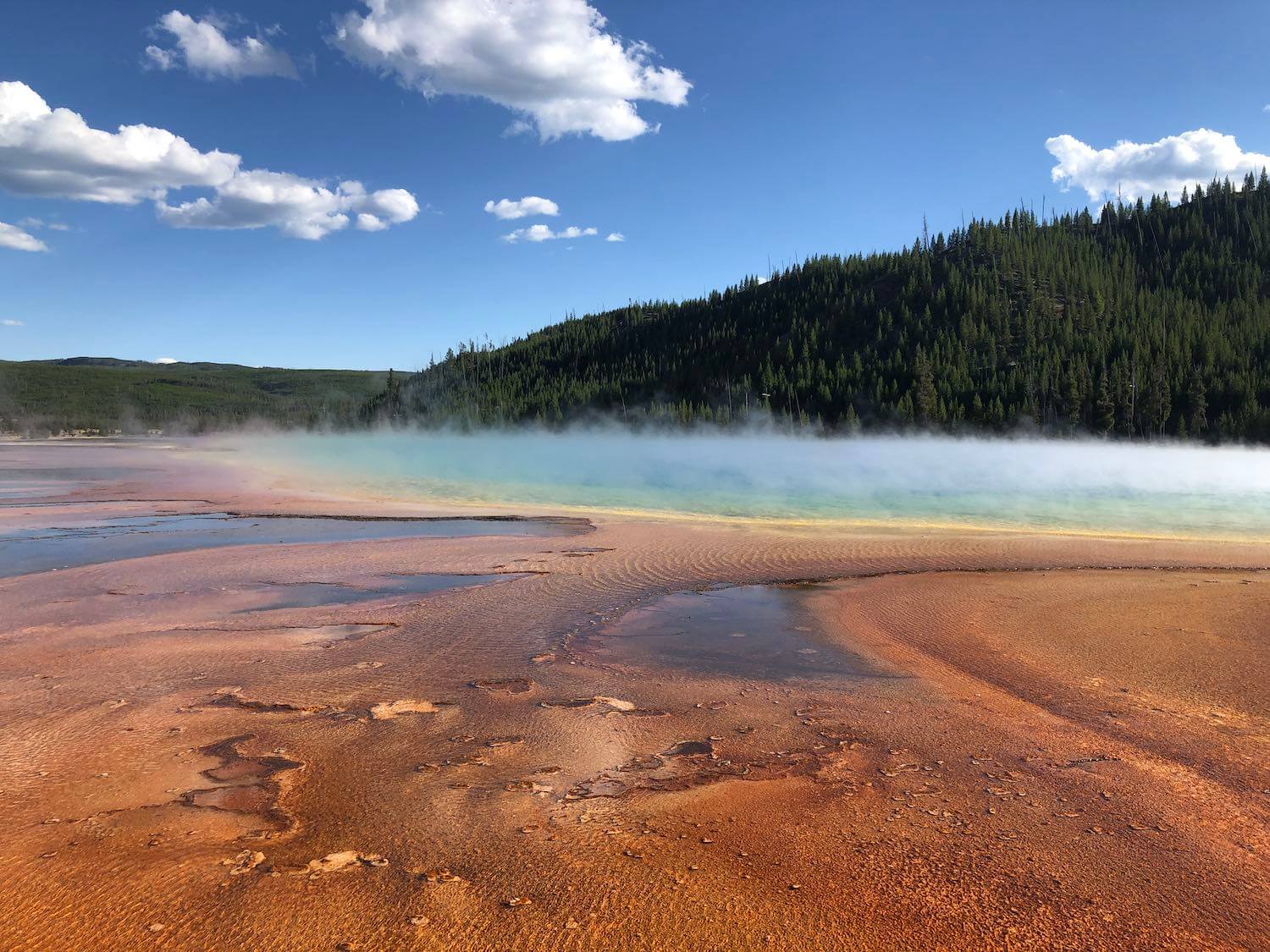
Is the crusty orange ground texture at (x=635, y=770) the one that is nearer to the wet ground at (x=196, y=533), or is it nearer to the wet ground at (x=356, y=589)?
the wet ground at (x=356, y=589)

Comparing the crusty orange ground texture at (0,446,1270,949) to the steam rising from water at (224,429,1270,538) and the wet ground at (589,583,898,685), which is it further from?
the steam rising from water at (224,429,1270,538)

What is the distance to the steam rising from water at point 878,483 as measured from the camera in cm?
2570

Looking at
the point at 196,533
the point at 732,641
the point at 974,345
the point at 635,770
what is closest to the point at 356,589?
the point at 732,641

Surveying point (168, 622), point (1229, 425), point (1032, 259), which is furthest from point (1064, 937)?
point (1032, 259)

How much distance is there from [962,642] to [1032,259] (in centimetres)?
14782

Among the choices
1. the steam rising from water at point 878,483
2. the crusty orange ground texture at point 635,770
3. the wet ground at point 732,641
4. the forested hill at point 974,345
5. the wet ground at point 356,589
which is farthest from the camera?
the forested hill at point 974,345

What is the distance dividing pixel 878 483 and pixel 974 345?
9197 centimetres

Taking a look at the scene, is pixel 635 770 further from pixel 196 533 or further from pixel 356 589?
pixel 196 533

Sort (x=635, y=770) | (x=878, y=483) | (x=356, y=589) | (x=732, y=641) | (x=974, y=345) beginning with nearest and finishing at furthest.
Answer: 1. (x=635, y=770)
2. (x=732, y=641)
3. (x=356, y=589)
4. (x=878, y=483)
5. (x=974, y=345)

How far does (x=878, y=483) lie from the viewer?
3753cm

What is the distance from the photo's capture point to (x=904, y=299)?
136 m

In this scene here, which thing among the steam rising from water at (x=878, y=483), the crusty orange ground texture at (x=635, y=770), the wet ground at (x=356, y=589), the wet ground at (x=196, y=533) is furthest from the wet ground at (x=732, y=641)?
the steam rising from water at (x=878, y=483)

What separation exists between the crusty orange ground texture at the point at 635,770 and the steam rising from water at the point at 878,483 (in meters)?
13.4

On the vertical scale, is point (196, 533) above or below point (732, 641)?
above
